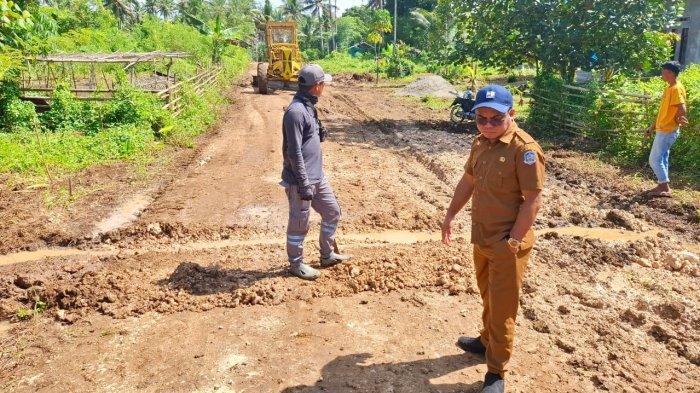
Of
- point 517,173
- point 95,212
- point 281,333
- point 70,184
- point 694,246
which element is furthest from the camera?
point 70,184

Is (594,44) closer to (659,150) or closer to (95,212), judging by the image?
(659,150)

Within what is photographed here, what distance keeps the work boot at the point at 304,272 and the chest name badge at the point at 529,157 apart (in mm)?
2658

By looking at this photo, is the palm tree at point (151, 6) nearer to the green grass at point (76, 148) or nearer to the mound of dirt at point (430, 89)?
the mound of dirt at point (430, 89)

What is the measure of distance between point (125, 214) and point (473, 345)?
5.39 m

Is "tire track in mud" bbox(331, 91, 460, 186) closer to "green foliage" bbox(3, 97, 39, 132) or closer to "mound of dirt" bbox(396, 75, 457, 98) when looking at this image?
"mound of dirt" bbox(396, 75, 457, 98)

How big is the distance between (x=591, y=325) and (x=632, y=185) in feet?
16.1

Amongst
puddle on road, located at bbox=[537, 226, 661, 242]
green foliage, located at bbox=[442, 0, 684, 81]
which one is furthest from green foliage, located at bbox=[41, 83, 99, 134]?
puddle on road, located at bbox=[537, 226, 661, 242]

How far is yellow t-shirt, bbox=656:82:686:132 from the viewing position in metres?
7.04

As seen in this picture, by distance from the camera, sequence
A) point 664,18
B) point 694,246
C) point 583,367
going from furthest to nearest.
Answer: point 664,18
point 694,246
point 583,367

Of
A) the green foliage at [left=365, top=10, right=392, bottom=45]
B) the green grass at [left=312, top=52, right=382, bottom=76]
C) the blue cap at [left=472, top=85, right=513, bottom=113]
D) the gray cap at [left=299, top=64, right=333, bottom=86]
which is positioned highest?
the green foliage at [left=365, top=10, right=392, bottom=45]

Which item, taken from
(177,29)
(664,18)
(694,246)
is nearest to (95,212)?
(694,246)

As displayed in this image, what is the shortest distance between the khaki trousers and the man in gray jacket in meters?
1.93

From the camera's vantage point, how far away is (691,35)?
1703cm

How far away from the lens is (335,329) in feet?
13.3
